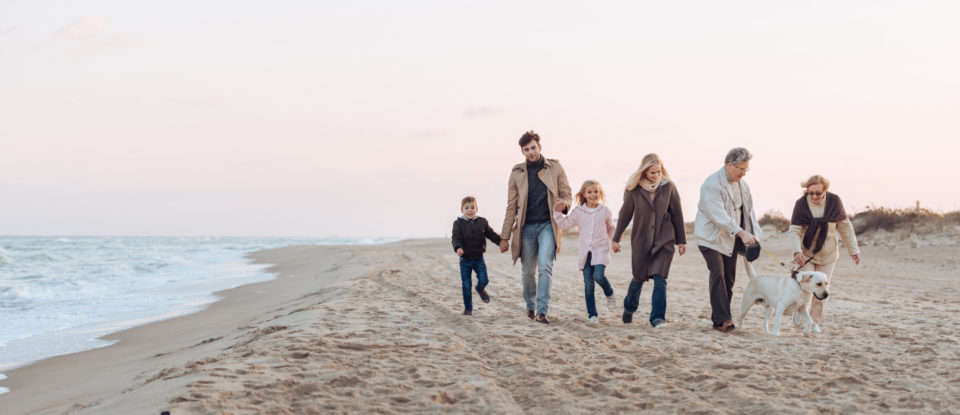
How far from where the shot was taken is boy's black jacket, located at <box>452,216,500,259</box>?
7441 millimetres

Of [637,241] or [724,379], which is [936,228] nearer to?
[637,241]

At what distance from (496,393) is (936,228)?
19.2 meters

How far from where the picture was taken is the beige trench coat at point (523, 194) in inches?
275

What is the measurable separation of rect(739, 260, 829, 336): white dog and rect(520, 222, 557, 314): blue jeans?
189 cm

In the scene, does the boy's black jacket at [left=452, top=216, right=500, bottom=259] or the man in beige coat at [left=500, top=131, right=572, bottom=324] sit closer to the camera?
the man in beige coat at [left=500, top=131, right=572, bottom=324]

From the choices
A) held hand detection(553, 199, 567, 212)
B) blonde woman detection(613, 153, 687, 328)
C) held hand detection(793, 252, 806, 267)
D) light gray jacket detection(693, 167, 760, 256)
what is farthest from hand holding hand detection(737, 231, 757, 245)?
held hand detection(553, 199, 567, 212)

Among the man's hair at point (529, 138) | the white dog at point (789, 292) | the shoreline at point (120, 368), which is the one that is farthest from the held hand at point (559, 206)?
the shoreline at point (120, 368)

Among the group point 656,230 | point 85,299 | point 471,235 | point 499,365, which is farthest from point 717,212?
point 85,299

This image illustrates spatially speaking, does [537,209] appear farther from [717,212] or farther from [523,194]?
[717,212]

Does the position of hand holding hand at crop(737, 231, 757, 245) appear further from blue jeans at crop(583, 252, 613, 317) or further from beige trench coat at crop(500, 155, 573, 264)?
beige trench coat at crop(500, 155, 573, 264)

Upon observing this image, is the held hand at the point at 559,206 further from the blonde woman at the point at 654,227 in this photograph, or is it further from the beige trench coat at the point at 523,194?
the blonde woman at the point at 654,227

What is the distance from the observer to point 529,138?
703 cm

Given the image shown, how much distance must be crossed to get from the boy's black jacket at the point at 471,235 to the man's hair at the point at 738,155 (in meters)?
2.51

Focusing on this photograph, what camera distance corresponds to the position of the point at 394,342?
226 inches
